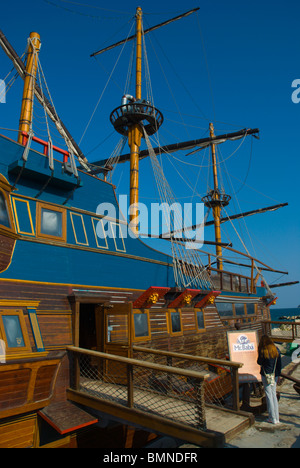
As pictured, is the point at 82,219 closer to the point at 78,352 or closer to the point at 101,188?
the point at 101,188

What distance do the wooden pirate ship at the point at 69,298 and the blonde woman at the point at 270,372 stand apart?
40.4 inches

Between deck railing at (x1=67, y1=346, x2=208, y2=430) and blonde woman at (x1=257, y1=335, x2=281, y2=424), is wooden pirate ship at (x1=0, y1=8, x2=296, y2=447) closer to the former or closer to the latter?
deck railing at (x1=67, y1=346, x2=208, y2=430)

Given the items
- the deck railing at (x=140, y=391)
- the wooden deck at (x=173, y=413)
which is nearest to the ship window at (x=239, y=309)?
the deck railing at (x=140, y=391)

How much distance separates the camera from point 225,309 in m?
18.2

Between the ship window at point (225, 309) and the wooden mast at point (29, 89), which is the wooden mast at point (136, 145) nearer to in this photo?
the wooden mast at point (29, 89)

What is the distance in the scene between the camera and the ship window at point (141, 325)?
10605 millimetres

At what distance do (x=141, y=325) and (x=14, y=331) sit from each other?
4835 millimetres

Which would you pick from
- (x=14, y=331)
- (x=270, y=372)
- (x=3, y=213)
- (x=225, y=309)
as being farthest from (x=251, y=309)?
(x=3, y=213)

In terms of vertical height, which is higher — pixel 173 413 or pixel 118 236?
pixel 118 236

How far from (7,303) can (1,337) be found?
782 millimetres

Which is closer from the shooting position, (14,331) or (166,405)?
(166,405)

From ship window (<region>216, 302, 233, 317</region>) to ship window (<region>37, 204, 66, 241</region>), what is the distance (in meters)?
11.0

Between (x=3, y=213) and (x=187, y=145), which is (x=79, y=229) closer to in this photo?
(x=3, y=213)

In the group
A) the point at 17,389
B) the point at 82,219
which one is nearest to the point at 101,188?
the point at 82,219
